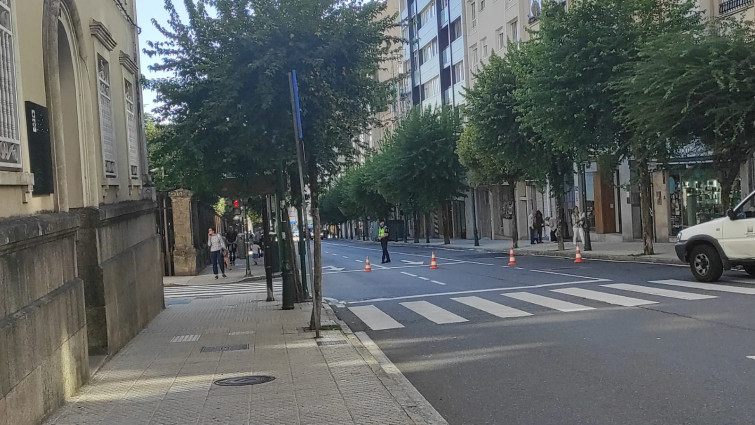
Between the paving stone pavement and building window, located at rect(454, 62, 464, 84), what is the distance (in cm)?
4610

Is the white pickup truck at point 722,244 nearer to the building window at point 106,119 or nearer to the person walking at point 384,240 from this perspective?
the building window at point 106,119

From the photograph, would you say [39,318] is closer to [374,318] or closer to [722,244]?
[374,318]

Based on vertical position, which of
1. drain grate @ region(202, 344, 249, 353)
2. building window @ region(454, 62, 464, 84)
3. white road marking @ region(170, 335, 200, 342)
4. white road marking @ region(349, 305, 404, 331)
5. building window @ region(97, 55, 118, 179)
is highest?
building window @ region(454, 62, 464, 84)

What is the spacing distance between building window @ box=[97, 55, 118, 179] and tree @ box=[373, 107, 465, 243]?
111 feet

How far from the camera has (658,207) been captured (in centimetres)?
3206

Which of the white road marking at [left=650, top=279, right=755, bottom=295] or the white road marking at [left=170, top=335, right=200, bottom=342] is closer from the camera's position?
the white road marking at [left=170, top=335, right=200, bottom=342]

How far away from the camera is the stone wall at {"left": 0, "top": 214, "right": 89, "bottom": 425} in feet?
18.6

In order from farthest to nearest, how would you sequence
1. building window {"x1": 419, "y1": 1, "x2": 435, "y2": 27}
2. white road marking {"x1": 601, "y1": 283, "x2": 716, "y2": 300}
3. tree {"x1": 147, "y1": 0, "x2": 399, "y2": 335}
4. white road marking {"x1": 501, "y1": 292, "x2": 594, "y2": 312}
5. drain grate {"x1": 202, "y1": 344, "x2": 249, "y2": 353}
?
building window {"x1": 419, "y1": 1, "x2": 435, "y2": 27} < white road marking {"x1": 601, "y1": 283, "x2": 716, "y2": 300} < white road marking {"x1": 501, "y1": 292, "x2": 594, "y2": 312} < tree {"x1": 147, "y1": 0, "x2": 399, "y2": 335} < drain grate {"x1": 202, "y1": 344, "x2": 249, "y2": 353}

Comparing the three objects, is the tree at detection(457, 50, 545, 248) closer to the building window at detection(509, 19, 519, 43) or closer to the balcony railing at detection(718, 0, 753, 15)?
the balcony railing at detection(718, 0, 753, 15)

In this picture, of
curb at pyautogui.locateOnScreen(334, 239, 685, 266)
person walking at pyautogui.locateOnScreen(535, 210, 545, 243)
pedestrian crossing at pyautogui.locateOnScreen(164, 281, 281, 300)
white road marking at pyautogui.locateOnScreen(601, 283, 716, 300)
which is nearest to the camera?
white road marking at pyautogui.locateOnScreen(601, 283, 716, 300)

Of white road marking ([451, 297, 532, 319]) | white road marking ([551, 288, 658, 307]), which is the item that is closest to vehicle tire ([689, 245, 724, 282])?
white road marking ([551, 288, 658, 307])

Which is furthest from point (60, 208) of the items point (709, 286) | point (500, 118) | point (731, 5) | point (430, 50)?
point (430, 50)

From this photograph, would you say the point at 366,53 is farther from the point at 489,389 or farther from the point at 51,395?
the point at 51,395

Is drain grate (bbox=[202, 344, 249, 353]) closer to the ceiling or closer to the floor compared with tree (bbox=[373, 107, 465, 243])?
closer to the floor
